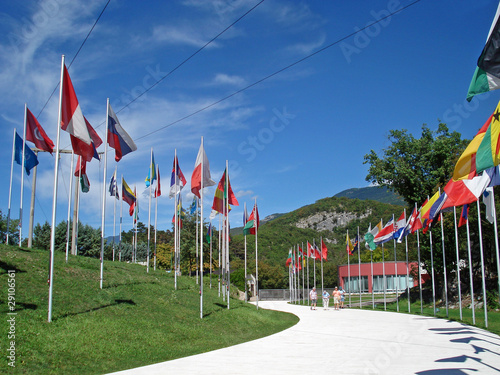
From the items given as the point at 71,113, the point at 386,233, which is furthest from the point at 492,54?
the point at 386,233

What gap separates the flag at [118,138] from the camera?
20.7 metres

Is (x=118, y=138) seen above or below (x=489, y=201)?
above

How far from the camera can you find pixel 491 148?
11523 millimetres

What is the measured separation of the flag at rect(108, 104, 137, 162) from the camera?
67.8ft

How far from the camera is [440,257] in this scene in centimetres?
4150

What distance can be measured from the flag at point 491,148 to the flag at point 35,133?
20207 millimetres

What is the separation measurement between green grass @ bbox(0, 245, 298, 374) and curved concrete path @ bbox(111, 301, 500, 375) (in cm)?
143

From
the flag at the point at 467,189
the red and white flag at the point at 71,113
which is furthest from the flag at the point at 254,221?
the red and white flag at the point at 71,113

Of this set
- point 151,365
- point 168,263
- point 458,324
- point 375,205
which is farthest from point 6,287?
point 375,205

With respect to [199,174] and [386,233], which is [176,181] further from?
[386,233]

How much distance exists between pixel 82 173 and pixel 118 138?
24.7 ft

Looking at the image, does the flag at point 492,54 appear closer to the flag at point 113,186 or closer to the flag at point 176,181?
the flag at point 176,181

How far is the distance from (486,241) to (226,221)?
2447 centimetres
